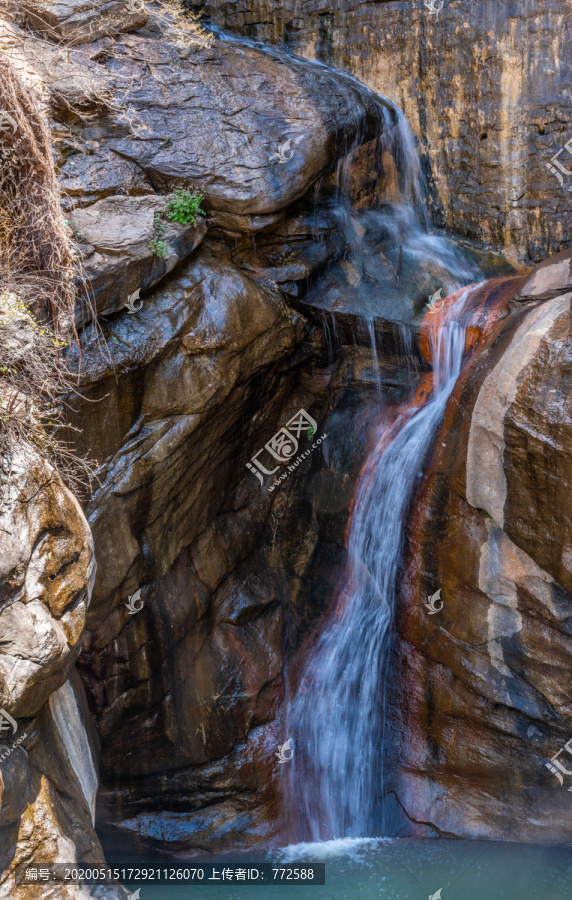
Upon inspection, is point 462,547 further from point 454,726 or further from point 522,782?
point 522,782

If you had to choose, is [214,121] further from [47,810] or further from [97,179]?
[47,810]

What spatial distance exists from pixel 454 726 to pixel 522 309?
10.3ft

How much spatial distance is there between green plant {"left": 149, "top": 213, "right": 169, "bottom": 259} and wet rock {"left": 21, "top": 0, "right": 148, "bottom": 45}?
5.65 feet

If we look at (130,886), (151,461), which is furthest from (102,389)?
(130,886)

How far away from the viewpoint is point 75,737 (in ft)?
14.0

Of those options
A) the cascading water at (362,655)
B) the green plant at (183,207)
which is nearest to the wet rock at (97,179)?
the green plant at (183,207)

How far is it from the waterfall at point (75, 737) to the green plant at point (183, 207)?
3382mm

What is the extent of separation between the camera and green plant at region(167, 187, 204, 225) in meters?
5.26

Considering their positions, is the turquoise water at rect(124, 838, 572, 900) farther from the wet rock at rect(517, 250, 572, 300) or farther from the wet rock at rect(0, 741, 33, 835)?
the wet rock at rect(517, 250, 572, 300)

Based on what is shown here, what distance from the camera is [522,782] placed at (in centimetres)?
501

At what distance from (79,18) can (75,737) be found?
17.9 ft

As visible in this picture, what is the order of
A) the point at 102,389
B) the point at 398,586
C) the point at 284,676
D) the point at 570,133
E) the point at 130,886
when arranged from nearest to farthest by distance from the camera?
the point at 102,389 → the point at 130,886 → the point at 398,586 → the point at 284,676 → the point at 570,133

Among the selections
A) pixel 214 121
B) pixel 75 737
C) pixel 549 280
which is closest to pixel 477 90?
pixel 214 121

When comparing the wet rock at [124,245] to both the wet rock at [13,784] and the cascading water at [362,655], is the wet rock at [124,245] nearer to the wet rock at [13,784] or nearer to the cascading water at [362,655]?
the cascading water at [362,655]
